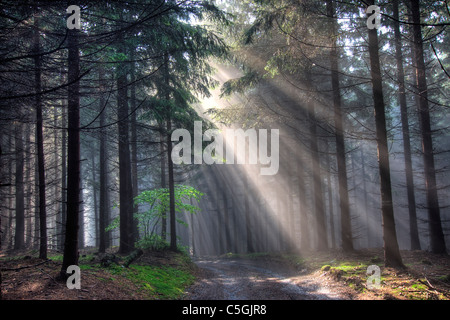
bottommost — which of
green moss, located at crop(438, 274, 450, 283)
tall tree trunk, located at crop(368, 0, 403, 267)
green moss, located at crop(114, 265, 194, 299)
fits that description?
green moss, located at crop(114, 265, 194, 299)

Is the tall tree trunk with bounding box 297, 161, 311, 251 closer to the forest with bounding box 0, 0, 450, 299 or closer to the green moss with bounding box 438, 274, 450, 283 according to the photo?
the forest with bounding box 0, 0, 450, 299

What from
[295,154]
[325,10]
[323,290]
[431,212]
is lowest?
[323,290]

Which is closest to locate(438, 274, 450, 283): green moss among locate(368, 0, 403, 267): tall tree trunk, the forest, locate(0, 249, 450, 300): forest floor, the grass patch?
locate(0, 249, 450, 300): forest floor

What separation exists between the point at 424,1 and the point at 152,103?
12167 millimetres

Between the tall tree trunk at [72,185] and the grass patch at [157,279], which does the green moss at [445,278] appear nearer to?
the grass patch at [157,279]

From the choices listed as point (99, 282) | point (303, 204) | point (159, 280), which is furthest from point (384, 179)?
point (303, 204)

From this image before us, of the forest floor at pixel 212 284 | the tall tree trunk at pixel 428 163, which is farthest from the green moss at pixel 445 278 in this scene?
the tall tree trunk at pixel 428 163

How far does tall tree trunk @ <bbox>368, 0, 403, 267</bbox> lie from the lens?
7.80m

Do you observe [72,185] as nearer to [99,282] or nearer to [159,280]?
[99,282]

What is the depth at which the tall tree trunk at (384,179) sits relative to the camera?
7801mm

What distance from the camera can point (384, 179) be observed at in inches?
317
